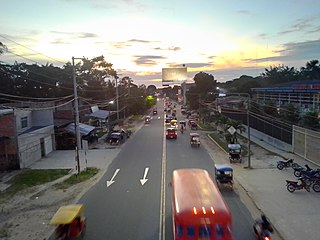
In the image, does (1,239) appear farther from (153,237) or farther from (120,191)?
(120,191)

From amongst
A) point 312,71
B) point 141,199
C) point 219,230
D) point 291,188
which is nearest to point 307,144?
point 291,188

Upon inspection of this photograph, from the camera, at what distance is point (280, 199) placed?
18844mm

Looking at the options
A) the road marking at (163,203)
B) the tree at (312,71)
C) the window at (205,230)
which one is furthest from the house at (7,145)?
the tree at (312,71)

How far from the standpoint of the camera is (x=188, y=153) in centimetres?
3425

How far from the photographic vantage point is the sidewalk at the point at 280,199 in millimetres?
14717

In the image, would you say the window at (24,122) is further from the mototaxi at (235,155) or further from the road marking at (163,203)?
the mototaxi at (235,155)

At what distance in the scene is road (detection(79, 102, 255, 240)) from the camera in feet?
48.6

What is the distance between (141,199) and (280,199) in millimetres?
7984

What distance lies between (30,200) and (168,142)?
2426 centimetres

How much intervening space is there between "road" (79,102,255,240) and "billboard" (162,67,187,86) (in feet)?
236

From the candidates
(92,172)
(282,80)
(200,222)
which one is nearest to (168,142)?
(92,172)

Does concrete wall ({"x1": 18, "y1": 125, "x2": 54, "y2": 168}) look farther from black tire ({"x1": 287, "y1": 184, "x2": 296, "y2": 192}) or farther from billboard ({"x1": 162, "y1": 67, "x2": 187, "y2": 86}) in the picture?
billboard ({"x1": 162, "y1": 67, "x2": 187, "y2": 86})

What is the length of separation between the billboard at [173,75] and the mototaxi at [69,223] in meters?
92.9

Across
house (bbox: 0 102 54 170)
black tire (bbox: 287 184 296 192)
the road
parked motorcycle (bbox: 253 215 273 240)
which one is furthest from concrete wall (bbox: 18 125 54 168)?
parked motorcycle (bbox: 253 215 273 240)
